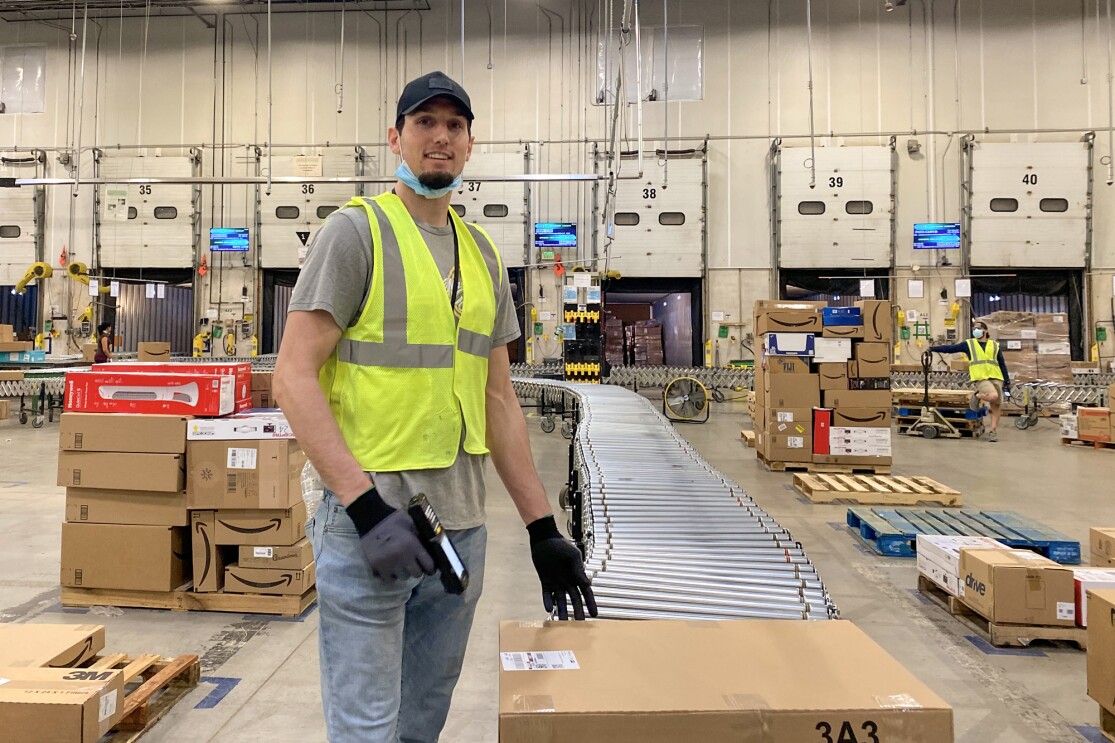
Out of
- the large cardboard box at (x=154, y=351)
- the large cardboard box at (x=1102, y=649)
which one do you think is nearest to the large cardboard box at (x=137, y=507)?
the large cardboard box at (x=1102, y=649)

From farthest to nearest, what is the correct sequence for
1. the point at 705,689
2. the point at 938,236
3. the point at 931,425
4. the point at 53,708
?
the point at 938,236 → the point at 931,425 → the point at 53,708 → the point at 705,689

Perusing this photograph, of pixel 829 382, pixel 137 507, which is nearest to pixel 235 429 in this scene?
A: pixel 137 507

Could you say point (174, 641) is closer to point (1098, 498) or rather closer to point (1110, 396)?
point (1098, 498)

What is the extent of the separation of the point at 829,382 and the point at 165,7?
1906cm

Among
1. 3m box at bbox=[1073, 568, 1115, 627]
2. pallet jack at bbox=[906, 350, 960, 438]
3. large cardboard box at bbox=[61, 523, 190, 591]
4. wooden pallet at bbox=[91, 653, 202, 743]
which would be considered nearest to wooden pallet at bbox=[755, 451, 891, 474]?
pallet jack at bbox=[906, 350, 960, 438]

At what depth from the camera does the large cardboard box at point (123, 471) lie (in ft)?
11.1

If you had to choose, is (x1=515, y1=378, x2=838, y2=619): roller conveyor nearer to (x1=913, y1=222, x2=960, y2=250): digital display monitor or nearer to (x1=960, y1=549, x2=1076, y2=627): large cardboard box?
(x1=960, y1=549, x2=1076, y2=627): large cardboard box

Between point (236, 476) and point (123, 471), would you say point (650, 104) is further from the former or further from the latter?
point (123, 471)

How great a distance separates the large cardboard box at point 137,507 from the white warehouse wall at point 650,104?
13.5 meters

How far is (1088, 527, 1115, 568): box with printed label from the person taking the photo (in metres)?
3.71

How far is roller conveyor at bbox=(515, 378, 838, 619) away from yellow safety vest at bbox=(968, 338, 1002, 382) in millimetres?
7902

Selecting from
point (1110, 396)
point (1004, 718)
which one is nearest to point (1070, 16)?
point (1110, 396)

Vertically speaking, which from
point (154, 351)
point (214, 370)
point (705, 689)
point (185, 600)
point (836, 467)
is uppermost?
point (154, 351)

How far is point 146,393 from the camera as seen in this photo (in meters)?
3.49
